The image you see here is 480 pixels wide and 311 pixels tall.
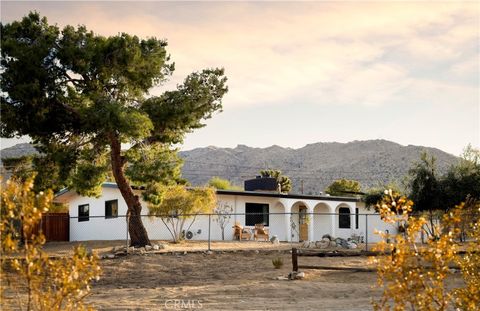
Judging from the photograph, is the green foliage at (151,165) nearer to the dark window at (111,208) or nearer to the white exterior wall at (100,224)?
the white exterior wall at (100,224)

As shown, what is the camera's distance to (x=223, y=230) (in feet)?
133

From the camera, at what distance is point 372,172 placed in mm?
115188

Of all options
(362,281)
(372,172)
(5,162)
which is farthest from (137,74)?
(372,172)

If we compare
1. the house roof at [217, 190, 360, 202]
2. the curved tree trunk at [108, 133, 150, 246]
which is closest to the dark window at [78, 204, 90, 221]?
the house roof at [217, 190, 360, 202]

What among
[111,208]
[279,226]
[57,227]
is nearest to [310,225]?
[279,226]

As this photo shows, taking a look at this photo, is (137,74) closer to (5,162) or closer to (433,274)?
(5,162)

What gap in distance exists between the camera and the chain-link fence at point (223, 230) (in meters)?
35.4

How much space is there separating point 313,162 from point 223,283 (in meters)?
113

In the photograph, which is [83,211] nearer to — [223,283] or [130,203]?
[130,203]

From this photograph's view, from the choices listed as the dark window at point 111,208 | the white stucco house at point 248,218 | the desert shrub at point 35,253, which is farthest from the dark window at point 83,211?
the desert shrub at point 35,253

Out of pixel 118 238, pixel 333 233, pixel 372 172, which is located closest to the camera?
pixel 118 238

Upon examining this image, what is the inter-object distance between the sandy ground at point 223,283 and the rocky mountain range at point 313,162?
76607 mm

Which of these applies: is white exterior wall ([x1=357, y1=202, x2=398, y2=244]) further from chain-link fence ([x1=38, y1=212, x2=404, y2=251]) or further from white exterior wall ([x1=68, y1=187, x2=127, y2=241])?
white exterior wall ([x1=68, y1=187, x2=127, y2=241])

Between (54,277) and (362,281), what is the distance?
16329 mm
